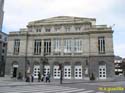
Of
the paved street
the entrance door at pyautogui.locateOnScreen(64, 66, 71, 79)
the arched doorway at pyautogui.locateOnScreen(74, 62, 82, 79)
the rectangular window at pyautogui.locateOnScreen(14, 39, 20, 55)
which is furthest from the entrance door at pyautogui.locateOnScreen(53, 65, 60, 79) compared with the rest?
the paved street

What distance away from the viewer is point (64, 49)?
45.9 meters

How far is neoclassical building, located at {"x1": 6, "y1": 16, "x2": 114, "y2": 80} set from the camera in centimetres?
4316

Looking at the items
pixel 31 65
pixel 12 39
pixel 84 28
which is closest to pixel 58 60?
pixel 31 65

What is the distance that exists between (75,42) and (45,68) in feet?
32.7

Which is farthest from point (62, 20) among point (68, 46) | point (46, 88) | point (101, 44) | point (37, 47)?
point (46, 88)

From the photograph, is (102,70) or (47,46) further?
(47,46)

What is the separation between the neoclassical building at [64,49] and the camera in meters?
43.2

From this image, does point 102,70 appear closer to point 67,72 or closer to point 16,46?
point 67,72

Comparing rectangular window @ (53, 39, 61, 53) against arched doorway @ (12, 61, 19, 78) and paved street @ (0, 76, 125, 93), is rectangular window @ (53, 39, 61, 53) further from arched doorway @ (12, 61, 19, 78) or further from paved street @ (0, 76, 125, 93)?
paved street @ (0, 76, 125, 93)

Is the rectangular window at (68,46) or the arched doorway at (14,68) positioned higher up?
the rectangular window at (68,46)

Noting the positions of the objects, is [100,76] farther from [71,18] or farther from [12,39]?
[12,39]

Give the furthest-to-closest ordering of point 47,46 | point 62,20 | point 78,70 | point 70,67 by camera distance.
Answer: point 62,20
point 47,46
point 70,67
point 78,70

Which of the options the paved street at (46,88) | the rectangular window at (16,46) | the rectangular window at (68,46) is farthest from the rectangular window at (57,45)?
the paved street at (46,88)

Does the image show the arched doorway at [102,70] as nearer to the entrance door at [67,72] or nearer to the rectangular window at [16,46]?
the entrance door at [67,72]
